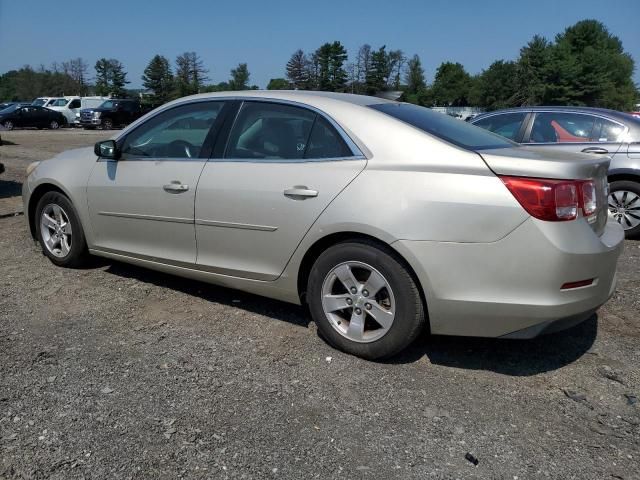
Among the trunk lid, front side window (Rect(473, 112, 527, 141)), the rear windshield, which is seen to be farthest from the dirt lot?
front side window (Rect(473, 112, 527, 141))

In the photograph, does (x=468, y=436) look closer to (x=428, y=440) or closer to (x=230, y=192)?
(x=428, y=440)

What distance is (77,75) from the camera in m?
83.9

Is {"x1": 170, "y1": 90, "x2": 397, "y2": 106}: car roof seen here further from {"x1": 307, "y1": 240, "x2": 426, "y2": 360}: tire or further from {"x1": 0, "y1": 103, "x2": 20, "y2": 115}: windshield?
{"x1": 0, "y1": 103, "x2": 20, "y2": 115}: windshield

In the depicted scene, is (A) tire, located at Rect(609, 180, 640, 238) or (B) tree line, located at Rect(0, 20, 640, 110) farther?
(B) tree line, located at Rect(0, 20, 640, 110)

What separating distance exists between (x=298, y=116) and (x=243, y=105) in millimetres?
488

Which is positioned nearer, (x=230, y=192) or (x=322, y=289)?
(x=322, y=289)

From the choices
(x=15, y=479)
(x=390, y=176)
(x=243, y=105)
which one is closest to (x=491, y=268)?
(x=390, y=176)

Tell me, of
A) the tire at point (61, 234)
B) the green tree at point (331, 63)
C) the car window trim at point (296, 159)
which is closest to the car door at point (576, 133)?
the car window trim at point (296, 159)

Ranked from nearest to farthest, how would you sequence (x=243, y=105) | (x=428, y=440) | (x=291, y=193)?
1. (x=428, y=440)
2. (x=291, y=193)
3. (x=243, y=105)

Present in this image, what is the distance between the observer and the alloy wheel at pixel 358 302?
10.9 ft

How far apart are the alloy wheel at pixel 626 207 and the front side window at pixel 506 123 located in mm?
1411

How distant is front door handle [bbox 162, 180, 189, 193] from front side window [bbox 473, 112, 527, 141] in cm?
483

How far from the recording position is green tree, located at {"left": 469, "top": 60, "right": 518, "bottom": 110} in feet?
284

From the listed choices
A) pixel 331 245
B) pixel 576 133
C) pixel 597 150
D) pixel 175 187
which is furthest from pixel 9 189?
pixel 597 150
